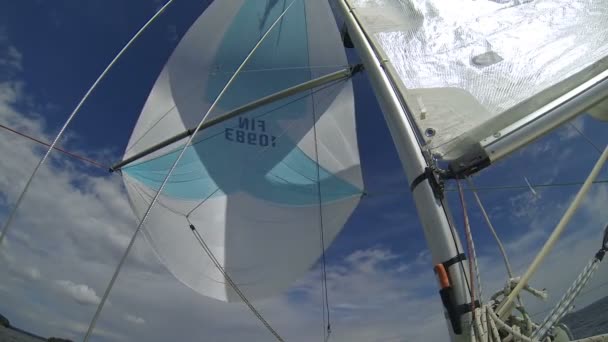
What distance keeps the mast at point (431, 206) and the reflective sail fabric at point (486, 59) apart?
12 cm

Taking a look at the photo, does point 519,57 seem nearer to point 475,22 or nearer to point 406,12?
point 475,22

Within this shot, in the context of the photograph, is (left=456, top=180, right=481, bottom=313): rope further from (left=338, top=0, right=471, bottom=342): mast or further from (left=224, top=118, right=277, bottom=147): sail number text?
(left=224, top=118, right=277, bottom=147): sail number text

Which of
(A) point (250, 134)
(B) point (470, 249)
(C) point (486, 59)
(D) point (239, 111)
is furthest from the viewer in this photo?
(A) point (250, 134)

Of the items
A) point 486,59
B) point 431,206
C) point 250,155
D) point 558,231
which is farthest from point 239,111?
Result: point 558,231

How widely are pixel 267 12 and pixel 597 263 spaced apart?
766cm

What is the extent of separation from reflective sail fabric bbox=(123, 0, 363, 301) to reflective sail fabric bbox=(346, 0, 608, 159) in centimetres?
438

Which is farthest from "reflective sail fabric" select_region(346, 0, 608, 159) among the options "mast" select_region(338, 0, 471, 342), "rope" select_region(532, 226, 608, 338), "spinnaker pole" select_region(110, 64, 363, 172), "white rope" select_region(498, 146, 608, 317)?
"spinnaker pole" select_region(110, 64, 363, 172)

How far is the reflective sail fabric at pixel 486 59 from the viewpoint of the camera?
2.31m

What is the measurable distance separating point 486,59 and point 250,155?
5227 mm

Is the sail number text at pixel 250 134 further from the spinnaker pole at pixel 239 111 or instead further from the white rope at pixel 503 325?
the white rope at pixel 503 325

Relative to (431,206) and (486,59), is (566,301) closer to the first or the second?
(431,206)

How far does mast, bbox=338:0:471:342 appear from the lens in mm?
2072

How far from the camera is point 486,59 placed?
8.75 ft

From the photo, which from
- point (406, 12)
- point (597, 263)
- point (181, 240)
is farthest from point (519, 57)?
point (181, 240)
